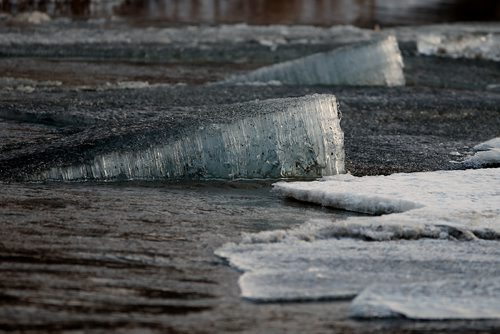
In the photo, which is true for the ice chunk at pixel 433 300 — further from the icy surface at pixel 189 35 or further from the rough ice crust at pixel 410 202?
the icy surface at pixel 189 35

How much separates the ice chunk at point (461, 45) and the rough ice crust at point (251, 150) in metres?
9.51

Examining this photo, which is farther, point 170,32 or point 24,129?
point 170,32

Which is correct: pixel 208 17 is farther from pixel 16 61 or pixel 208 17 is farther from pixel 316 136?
pixel 316 136

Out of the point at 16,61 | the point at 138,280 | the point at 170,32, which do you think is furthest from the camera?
the point at 170,32

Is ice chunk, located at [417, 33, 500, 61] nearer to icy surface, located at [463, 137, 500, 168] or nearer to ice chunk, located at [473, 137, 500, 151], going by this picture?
ice chunk, located at [473, 137, 500, 151]

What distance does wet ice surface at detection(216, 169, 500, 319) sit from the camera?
190 inches

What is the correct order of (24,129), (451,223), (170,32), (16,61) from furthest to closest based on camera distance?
(170,32) < (16,61) < (24,129) < (451,223)

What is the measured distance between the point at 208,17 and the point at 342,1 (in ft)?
27.4

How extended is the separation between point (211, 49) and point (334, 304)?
11.5 m

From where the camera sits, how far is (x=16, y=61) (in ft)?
46.3

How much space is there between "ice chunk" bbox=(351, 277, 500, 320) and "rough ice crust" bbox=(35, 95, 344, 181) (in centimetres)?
264

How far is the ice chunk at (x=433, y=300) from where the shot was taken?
4.63 metres

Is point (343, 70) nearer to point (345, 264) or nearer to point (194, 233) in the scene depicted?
point (194, 233)

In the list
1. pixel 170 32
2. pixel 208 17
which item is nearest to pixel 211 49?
pixel 170 32
